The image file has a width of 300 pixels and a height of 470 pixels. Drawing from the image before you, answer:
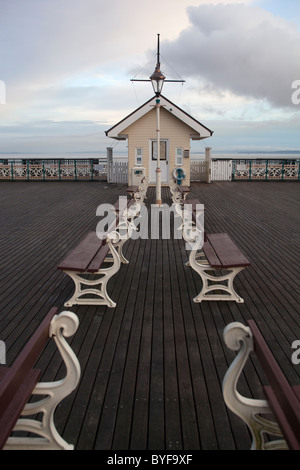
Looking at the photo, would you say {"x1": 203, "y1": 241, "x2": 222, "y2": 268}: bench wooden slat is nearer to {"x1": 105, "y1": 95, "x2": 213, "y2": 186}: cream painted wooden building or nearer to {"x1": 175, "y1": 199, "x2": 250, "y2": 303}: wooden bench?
{"x1": 175, "y1": 199, "x2": 250, "y2": 303}: wooden bench

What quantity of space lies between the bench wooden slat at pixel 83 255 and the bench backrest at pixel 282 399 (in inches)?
106

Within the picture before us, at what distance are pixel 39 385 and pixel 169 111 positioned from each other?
16852mm

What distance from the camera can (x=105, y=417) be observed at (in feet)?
8.67

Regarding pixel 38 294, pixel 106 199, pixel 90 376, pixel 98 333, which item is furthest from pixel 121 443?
pixel 106 199

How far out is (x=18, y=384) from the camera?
1912 mm

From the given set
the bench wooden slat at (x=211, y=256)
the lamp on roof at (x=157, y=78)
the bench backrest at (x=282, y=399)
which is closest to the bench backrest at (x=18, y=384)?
the bench backrest at (x=282, y=399)

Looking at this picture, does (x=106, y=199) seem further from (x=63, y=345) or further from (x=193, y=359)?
(x=63, y=345)

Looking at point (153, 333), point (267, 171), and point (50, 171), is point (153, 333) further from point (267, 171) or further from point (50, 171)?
point (50, 171)

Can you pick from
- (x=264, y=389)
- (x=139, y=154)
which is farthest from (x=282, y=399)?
(x=139, y=154)

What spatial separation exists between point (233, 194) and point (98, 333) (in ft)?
41.6

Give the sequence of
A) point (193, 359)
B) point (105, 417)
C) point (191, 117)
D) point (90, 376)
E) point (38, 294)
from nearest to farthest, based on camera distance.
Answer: point (105, 417)
point (90, 376)
point (193, 359)
point (38, 294)
point (191, 117)

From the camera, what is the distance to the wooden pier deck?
255 cm

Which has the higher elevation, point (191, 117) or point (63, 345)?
point (191, 117)
